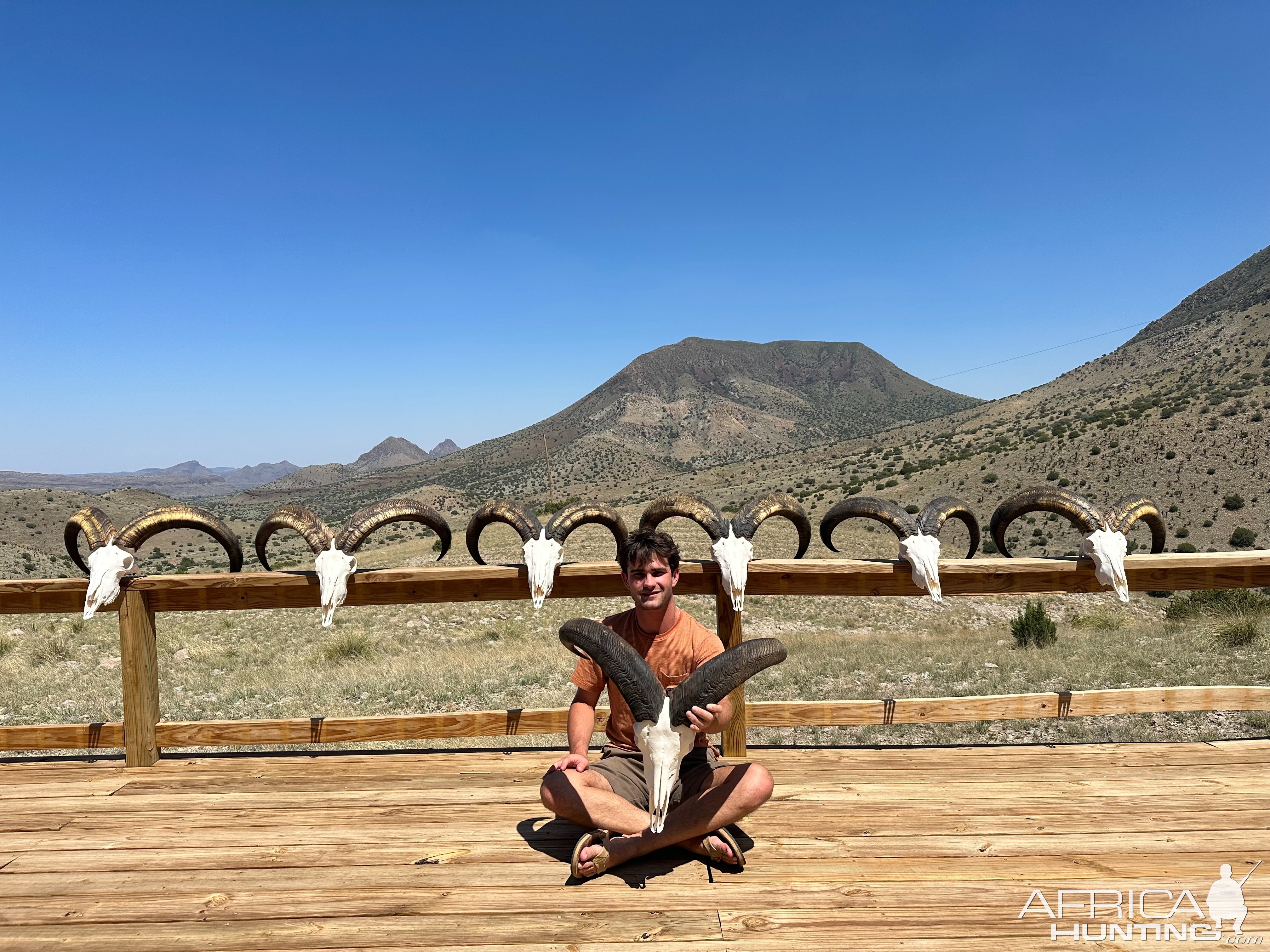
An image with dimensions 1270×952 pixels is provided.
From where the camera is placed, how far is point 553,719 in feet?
14.7

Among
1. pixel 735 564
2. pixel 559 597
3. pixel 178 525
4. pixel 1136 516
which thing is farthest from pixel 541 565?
pixel 1136 516

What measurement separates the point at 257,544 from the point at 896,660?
1120 cm

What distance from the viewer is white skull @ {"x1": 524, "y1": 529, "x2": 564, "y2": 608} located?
4.32 metres

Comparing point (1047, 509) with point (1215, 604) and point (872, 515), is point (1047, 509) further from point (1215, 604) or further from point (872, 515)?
point (1215, 604)

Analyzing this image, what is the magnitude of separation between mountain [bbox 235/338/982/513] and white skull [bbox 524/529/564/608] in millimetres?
58452

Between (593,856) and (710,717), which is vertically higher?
(710,717)

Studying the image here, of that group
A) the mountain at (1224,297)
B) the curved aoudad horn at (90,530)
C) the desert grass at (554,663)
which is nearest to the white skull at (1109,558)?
the desert grass at (554,663)

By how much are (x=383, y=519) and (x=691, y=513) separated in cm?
218

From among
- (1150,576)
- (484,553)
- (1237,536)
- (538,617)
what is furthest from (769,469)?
(1150,576)

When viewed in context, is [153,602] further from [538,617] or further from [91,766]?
[538,617]

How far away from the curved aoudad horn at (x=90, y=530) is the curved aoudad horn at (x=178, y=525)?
0.08 meters

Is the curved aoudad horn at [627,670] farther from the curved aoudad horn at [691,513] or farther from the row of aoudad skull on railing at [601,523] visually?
the curved aoudad horn at [691,513]

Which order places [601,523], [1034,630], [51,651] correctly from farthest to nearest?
[1034,630] < [51,651] < [601,523]

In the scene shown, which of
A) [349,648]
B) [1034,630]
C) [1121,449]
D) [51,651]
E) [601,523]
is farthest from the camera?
[1121,449]
